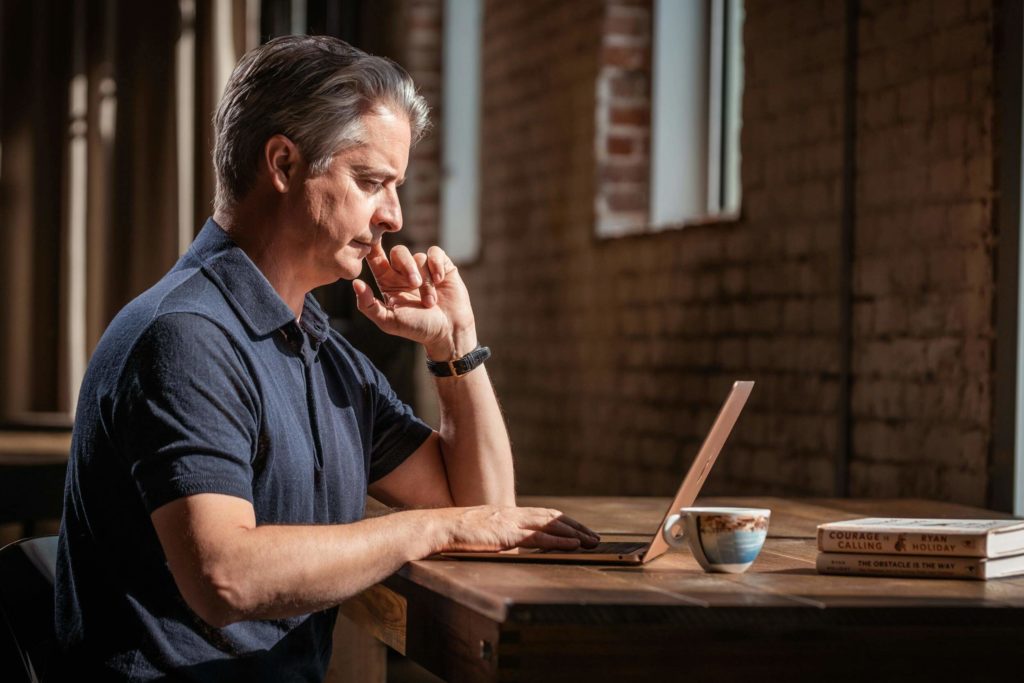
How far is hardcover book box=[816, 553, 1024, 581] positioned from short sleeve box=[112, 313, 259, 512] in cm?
66

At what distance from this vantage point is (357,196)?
6.02ft

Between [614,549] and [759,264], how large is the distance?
2469 millimetres

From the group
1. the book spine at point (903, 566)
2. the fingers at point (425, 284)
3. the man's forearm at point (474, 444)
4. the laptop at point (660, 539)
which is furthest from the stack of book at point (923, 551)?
the fingers at point (425, 284)

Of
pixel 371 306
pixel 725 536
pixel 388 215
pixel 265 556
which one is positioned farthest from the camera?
pixel 371 306

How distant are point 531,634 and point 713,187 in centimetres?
358

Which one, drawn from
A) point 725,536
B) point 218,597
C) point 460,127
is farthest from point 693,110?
point 218,597

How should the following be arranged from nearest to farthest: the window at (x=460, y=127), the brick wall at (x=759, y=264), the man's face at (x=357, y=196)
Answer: the man's face at (x=357, y=196) → the brick wall at (x=759, y=264) → the window at (x=460, y=127)

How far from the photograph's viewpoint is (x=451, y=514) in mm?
1714

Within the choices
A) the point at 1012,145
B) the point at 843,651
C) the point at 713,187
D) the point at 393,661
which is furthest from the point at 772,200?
the point at 843,651

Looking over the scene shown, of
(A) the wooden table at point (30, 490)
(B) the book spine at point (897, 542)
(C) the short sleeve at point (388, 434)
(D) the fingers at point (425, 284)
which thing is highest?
(D) the fingers at point (425, 284)

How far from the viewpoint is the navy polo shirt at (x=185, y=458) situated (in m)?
1.51

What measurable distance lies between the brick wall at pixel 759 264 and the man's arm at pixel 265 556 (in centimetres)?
197

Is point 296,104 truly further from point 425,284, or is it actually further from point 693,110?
point 693,110

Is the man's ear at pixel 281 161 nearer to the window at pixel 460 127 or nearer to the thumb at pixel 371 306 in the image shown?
the thumb at pixel 371 306
